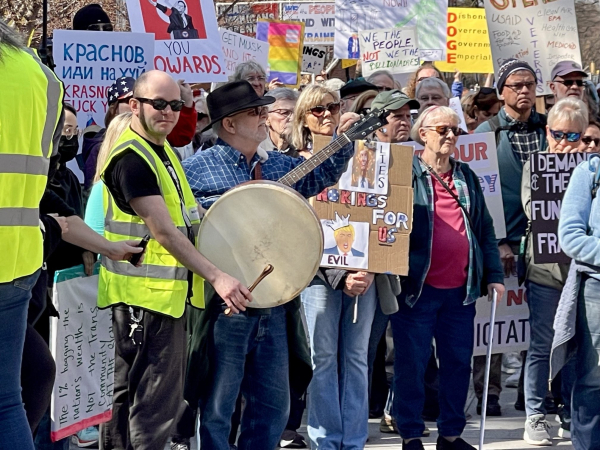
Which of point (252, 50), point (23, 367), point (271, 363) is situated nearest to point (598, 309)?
point (271, 363)

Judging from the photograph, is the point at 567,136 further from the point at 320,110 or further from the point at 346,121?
the point at 320,110

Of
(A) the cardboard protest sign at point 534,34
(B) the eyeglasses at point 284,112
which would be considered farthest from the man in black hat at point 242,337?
(A) the cardboard protest sign at point 534,34

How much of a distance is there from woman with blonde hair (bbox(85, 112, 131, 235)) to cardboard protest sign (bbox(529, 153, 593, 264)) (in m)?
2.78

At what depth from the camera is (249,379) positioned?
5375 mm

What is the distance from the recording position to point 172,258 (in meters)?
5.03

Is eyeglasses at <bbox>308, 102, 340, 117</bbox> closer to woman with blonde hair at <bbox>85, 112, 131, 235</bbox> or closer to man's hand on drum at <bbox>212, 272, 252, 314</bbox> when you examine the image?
woman with blonde hair at <bbox>85, 112, 131, 235</bbox>

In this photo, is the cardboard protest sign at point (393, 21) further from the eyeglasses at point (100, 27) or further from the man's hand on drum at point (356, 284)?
the man's hand on drum at point (356, 284)

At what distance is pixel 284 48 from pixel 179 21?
440cm

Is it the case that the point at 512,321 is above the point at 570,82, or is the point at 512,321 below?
below

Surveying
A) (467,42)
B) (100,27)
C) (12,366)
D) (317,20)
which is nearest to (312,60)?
(467,42)

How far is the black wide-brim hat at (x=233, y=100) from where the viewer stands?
5.41m

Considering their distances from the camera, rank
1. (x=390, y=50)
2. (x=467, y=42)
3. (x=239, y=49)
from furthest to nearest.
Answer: (x=467, y=42), (x=390, y=50), (x=239, y=49)

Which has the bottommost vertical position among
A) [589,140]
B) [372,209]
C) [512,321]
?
[512,321]

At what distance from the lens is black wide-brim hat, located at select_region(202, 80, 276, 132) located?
17.7 ft
